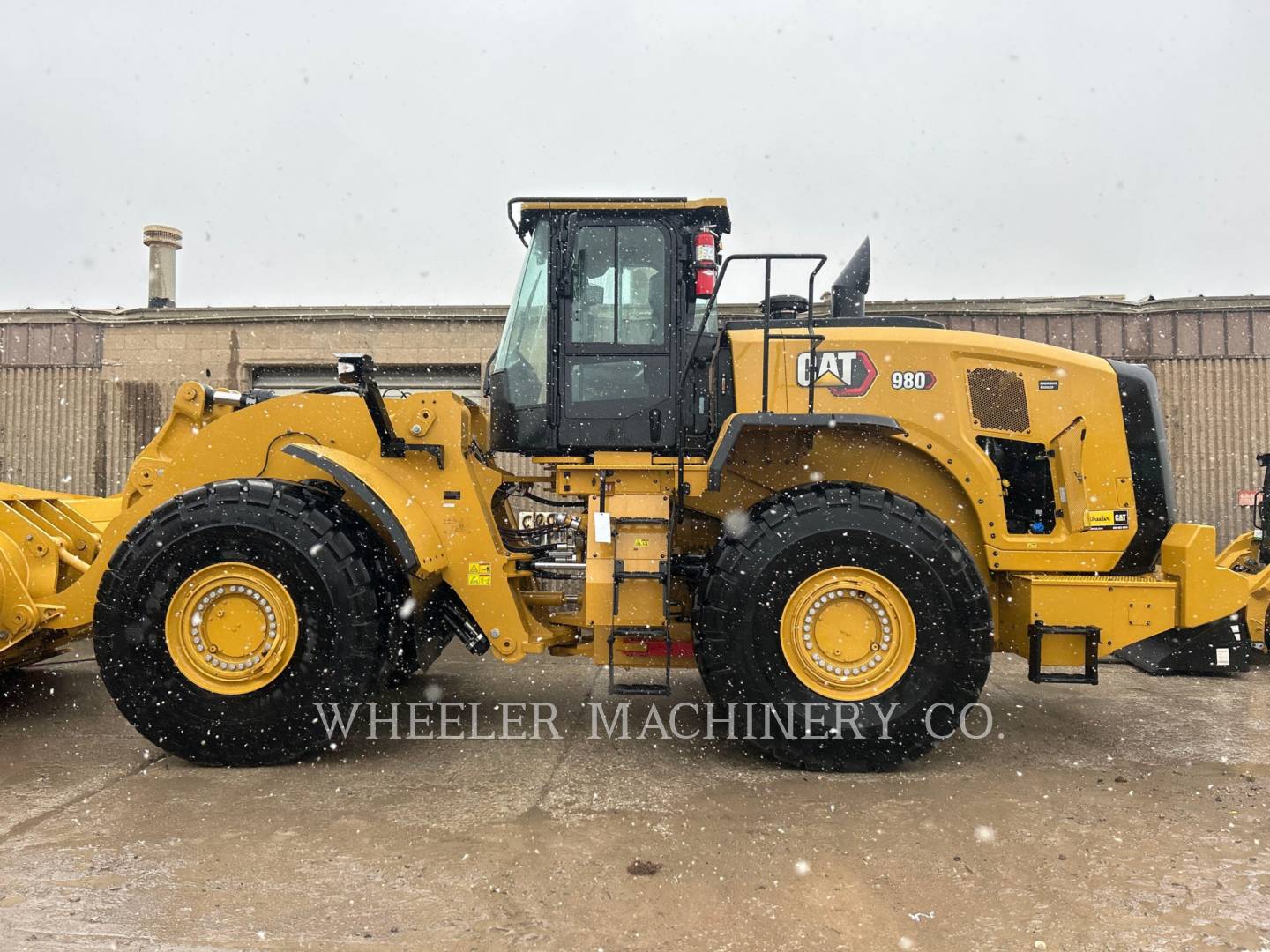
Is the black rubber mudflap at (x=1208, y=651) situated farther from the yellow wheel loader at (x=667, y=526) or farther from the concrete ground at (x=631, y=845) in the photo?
the yellow wheel loader at (x=667, y=526)

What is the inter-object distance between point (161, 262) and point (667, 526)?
33.6 feet

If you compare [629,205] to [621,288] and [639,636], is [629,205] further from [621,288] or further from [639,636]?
[639,636]

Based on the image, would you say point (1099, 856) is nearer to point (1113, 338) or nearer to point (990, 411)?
point (990, 411)

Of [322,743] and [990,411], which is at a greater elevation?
[990,411]

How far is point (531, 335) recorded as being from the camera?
4.68m

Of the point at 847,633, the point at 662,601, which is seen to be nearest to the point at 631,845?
the point at 662,601

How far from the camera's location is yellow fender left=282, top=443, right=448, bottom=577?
13.5 feet

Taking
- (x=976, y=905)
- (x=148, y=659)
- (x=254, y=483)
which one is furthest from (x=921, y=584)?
(x=148, y=659)

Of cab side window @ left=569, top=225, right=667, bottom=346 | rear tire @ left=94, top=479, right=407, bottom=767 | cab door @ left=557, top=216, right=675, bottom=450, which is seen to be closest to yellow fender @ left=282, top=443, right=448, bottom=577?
rear tire @ left=94, top=479, right=407, bottom=767

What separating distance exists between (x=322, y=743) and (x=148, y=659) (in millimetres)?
902

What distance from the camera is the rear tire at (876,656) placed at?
→ 3992mm

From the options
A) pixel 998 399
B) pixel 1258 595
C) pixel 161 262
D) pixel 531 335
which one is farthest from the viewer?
pixel 161 262

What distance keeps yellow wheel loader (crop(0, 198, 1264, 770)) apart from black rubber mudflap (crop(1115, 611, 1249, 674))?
7.95 ft

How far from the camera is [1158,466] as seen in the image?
4531mm
